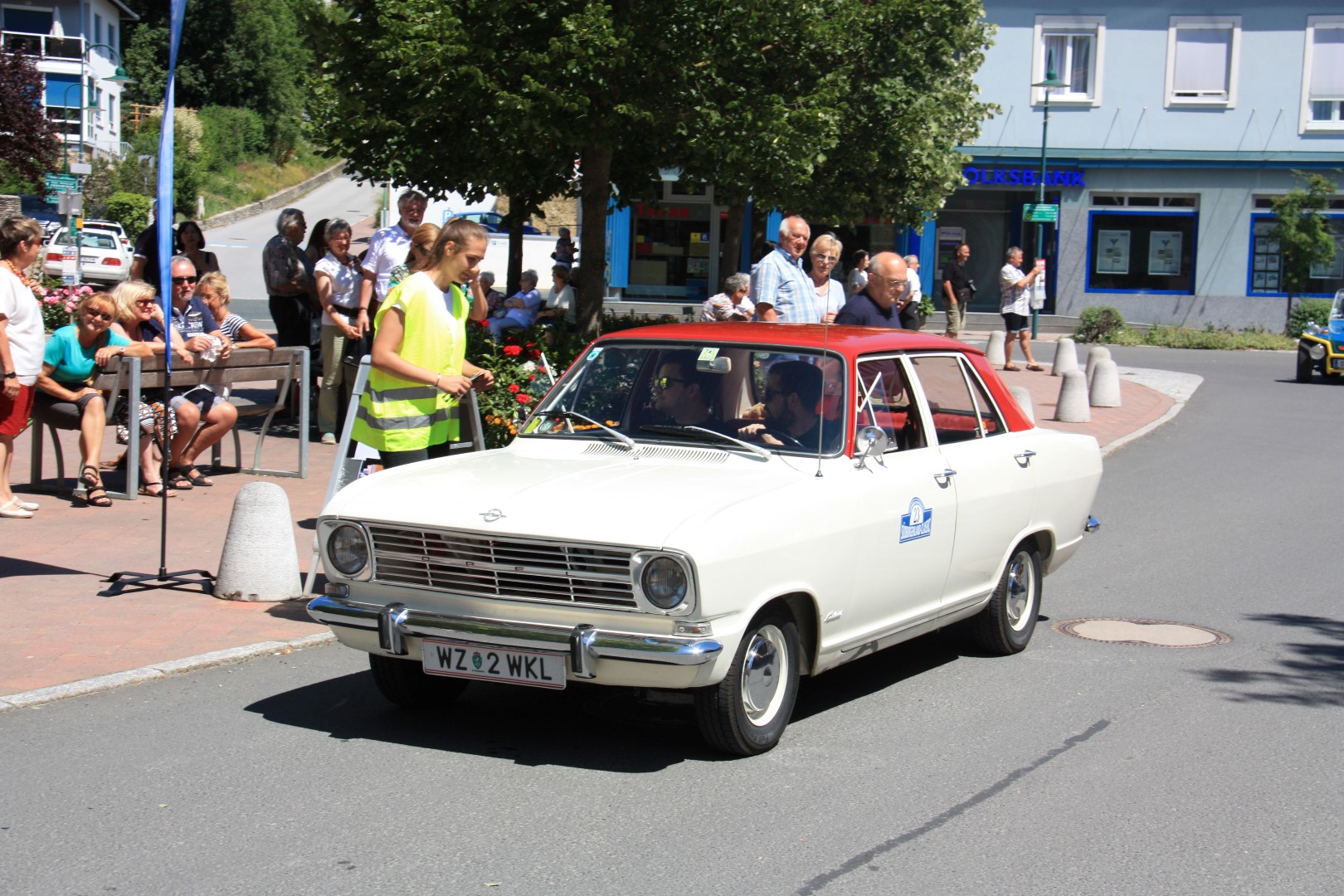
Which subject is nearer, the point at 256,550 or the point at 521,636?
the point at 521,636

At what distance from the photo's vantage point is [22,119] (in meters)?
40.6

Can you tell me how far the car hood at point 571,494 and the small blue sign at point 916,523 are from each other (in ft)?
2.07

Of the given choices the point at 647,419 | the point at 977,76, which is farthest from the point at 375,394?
the point at 977,76

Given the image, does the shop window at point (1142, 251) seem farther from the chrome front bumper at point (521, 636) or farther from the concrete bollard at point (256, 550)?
the chrome front bumper at point (521, 636)

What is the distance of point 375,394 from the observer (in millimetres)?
7379

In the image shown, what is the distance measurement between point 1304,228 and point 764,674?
33694 mm

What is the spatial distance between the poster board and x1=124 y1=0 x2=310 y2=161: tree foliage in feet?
151

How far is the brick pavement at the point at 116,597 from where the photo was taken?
22.6ft

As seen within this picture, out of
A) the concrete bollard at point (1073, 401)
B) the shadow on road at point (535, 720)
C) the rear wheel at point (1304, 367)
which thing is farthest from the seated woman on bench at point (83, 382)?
the rear wheel at point (1304, 367)

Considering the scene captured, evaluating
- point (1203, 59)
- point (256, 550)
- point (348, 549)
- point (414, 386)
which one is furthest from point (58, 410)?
point (1203, 59)

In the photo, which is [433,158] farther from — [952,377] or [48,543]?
[952,377]

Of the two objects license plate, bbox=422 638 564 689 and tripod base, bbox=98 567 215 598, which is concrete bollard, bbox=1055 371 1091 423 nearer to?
tripod base, bbox=98 567 215 598

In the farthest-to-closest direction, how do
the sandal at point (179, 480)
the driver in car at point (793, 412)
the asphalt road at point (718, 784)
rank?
the sandal at point (179, 480)
the driver in car at point (793, 412)
the asphalt road at point (718, 784)

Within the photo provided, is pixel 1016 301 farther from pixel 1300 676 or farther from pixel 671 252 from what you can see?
pixel 671 252
